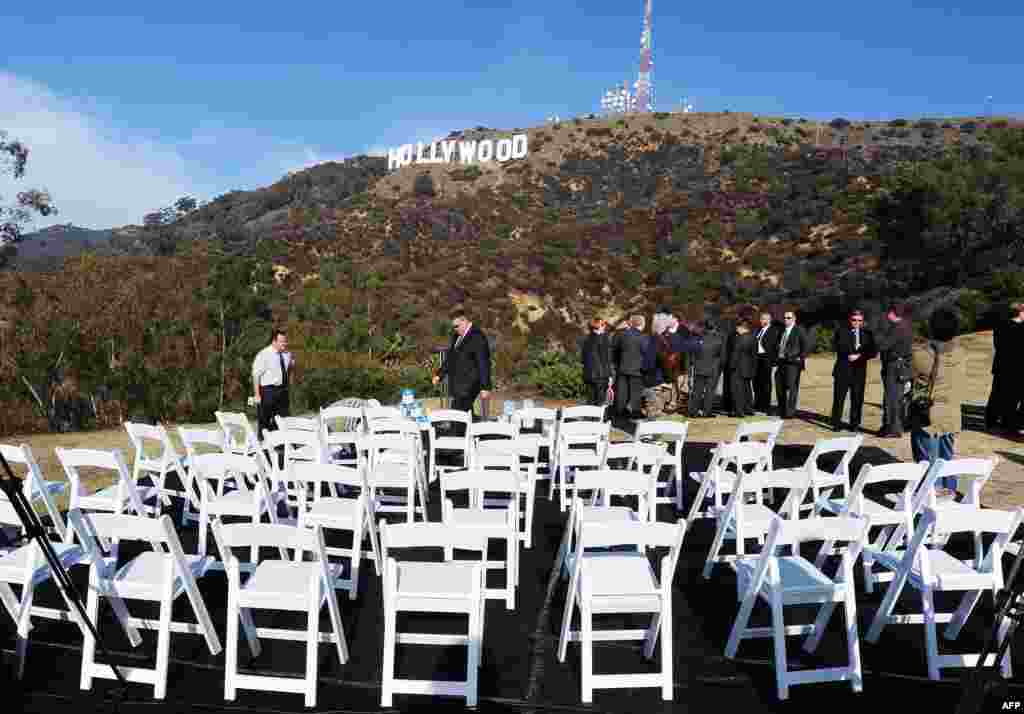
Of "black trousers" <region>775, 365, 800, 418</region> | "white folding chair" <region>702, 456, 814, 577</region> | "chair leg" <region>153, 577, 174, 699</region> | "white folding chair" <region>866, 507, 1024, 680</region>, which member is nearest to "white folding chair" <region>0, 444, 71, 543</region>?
"chair leg" <region>153, 577, 174, 699</region>

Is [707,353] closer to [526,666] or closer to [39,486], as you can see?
[526,666]

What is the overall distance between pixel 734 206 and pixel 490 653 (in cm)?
4066

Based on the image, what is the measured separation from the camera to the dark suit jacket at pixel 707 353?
11508mm

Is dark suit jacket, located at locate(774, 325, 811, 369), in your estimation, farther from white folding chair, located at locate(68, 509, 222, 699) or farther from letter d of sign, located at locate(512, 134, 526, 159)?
letter d of sign, located at locate(512, 134, 526, 159)

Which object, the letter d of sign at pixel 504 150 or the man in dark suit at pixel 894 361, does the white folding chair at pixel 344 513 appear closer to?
the man in dark suit at pixel 894 361

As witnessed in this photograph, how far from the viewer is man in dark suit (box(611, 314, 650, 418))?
37.3 feet

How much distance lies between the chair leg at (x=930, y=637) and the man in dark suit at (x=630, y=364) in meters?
7.35

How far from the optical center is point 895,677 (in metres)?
4.08

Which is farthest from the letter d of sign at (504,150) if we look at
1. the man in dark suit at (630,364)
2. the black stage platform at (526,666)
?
the black stage platform at (526,666)

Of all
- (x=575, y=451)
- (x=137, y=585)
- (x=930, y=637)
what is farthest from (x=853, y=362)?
(x=137, y=585)

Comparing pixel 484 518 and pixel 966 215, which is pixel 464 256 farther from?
pixel 484 518

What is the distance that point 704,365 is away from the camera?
1183 centimetres

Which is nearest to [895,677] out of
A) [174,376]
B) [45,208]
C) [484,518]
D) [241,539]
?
[484,518]

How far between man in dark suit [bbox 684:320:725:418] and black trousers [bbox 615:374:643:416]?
2.91ft
